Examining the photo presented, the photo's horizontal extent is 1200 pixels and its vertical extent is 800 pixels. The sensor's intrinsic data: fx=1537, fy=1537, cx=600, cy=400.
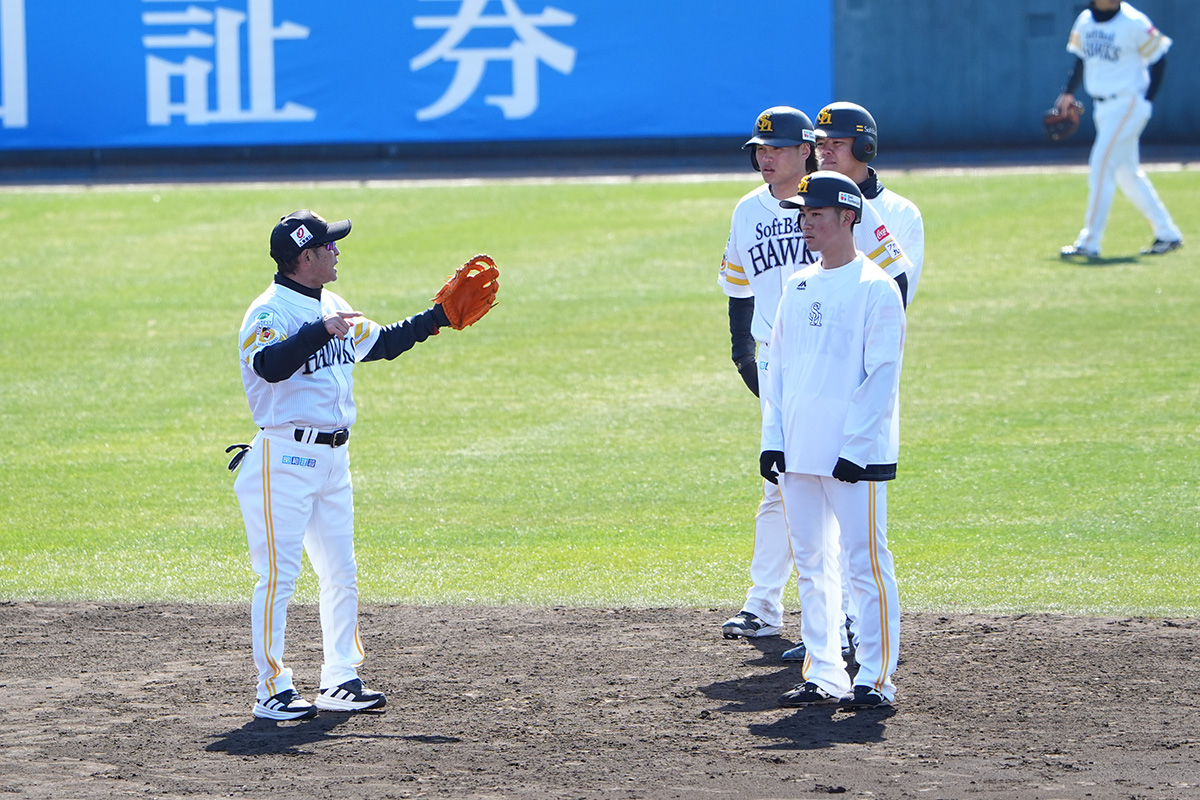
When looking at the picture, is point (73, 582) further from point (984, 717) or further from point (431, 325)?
point (984, 717)

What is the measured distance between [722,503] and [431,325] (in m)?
3.69

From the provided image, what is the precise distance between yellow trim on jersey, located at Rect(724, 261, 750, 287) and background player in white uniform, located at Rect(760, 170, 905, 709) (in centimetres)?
93

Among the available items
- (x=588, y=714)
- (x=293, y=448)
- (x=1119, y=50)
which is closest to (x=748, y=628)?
(x=588, y=714)

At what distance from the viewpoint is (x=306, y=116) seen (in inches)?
841

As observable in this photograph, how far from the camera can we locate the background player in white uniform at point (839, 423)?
5.42 m

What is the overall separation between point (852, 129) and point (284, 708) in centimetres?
318

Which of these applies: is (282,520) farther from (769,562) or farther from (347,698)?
(769,562)

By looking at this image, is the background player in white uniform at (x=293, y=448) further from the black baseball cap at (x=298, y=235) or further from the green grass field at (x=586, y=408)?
the green grass field at (x=586, y=408)

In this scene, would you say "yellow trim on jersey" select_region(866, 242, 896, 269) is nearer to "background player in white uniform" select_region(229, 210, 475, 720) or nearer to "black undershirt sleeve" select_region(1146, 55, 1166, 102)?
"background player in white uniform" select_region(229, 210, 475, 720)

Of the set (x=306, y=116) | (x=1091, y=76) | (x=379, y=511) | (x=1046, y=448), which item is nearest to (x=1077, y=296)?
(x=1091, y=76)

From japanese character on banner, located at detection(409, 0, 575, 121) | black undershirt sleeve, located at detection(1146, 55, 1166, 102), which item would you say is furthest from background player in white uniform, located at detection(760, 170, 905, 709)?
japanese character on banner, located at detection(409, 0, 575, 121)

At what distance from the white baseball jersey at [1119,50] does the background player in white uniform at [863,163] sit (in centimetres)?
927

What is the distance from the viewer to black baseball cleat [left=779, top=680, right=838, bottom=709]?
571cm

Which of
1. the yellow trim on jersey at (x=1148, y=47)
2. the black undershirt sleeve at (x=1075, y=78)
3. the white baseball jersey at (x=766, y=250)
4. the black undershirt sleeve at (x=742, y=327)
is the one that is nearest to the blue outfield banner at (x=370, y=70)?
the black undershirt sleeve at (x=1075, y=78)
